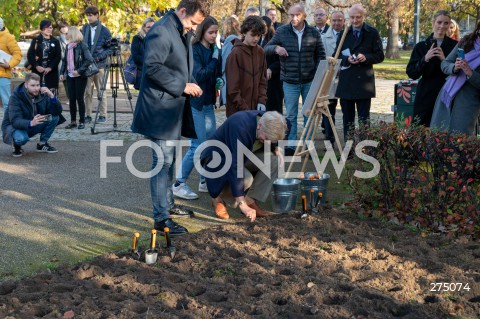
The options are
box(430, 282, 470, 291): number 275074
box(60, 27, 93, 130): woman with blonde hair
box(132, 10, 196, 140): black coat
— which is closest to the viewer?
box(430, 282, 470, 291): number 275074

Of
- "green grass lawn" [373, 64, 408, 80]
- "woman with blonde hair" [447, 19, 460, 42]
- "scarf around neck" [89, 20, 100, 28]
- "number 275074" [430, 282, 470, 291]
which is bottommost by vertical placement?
"number 275074" [430, 282, 470, 291]

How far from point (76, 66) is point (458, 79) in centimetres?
711

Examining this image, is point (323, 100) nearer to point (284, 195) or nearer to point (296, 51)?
point (284, 195)

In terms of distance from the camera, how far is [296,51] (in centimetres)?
963

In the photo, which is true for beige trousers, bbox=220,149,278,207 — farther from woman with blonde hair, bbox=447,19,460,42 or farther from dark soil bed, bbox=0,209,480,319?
woman with blonde hair, bbox=447,19,460,42

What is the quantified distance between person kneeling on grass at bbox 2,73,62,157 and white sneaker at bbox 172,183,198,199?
325 centimetres

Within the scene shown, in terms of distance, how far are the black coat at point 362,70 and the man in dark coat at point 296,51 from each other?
1.46ft

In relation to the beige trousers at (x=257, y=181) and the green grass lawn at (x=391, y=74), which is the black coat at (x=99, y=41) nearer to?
the beige trousers at (x=257, y=181)

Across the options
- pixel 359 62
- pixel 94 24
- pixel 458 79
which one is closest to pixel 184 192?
pixel 458 79

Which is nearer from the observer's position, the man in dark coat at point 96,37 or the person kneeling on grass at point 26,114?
the person kneeling on grass at point 26,114

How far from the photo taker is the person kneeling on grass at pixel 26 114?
9945 mm

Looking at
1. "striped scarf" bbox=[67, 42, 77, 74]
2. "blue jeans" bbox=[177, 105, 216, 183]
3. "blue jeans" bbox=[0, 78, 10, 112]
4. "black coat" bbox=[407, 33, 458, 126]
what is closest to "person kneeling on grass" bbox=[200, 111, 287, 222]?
"blue jeans" bbox=[177, 105, 216, 183]

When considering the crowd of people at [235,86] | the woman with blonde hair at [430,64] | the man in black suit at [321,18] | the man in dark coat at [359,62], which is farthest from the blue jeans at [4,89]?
the woman with blonde hair at [430,64]

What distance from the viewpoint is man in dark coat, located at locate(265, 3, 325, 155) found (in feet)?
31.5
